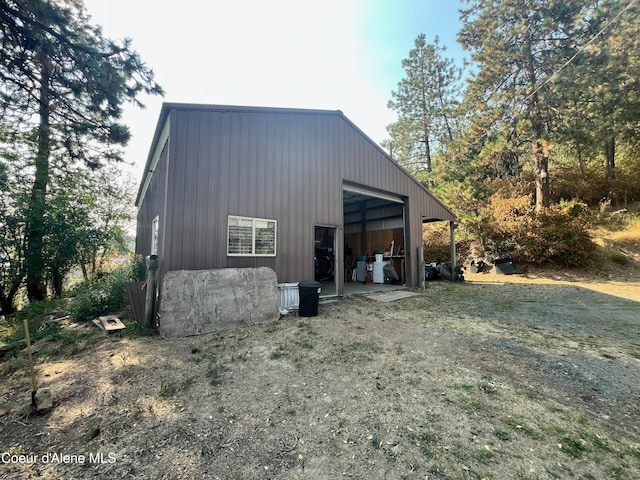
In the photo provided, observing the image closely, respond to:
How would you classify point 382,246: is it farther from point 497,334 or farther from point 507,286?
point 497,334

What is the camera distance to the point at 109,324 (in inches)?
201

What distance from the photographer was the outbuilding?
543cm

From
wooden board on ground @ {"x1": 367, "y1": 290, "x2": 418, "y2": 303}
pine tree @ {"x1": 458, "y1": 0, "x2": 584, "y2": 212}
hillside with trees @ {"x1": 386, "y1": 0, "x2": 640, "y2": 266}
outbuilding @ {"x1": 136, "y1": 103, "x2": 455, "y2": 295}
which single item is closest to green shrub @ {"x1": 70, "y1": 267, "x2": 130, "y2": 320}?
outbuilding @ {"x1": 136, "y1": 103, "x2": 455, "y2": 295}

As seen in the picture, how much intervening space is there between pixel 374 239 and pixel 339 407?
10.5 metres

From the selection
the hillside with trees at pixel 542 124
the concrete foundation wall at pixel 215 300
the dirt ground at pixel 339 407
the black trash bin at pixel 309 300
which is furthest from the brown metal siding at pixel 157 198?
the hillside with trees at pixel 542 124

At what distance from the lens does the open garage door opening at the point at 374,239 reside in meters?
10.7

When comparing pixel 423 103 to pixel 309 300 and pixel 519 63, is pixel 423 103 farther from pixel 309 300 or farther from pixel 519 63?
pixel 309 300

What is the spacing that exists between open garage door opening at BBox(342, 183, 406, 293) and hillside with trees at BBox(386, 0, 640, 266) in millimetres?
4799

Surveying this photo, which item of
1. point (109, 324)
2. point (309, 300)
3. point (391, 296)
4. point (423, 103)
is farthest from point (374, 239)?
point (423, 103)

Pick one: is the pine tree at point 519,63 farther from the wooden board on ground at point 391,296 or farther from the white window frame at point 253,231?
the white window frame at point 253,231

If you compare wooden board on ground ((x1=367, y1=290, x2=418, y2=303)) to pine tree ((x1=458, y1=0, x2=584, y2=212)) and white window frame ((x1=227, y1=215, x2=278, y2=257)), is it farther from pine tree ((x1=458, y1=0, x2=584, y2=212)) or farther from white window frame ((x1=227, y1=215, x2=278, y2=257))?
pine tree ((x1=458, y1=0, x2=584, y2=212))

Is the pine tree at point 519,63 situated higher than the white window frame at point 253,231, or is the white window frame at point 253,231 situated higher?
the pine tree at point 519,63

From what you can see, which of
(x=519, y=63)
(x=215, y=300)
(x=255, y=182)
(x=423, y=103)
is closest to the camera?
(x=215, y=300)

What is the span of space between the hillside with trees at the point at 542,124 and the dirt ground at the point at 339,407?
8434mm
